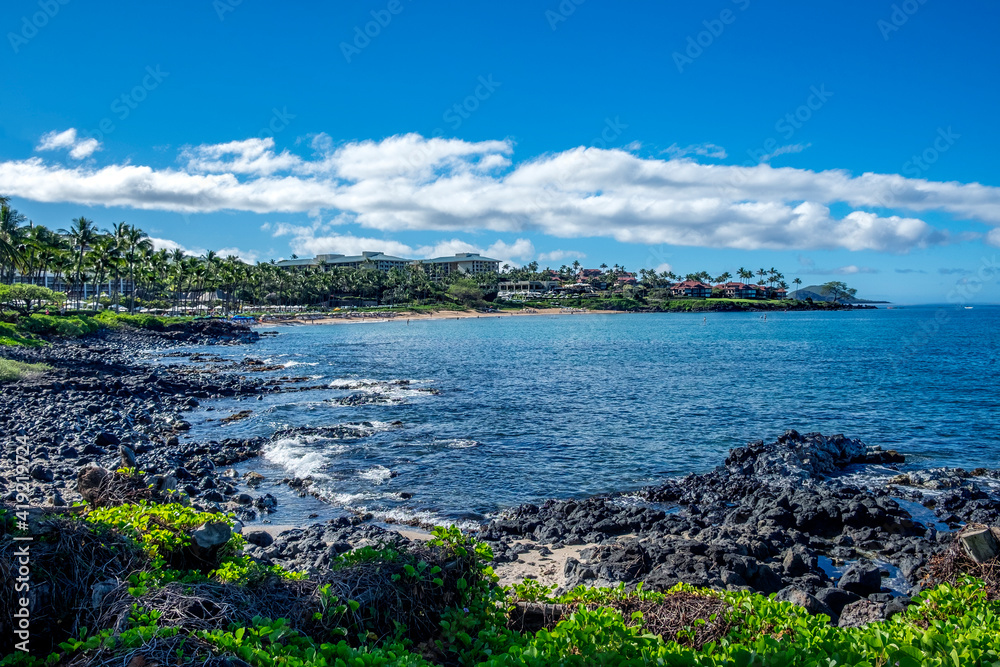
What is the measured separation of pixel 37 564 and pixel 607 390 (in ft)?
127

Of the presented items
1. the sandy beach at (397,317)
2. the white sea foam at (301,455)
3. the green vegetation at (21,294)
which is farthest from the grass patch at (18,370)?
the sandy beach at (397,317)

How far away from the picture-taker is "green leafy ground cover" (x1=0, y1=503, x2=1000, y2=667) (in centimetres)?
525

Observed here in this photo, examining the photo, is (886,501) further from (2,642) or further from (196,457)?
(196,457)

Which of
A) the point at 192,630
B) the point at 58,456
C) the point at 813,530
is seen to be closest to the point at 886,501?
the point at 813,530

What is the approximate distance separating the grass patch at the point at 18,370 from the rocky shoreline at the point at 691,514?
873 cm

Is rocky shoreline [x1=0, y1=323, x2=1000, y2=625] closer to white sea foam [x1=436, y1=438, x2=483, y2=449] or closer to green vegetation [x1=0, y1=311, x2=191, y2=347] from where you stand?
white sea foam [x1=436, y1=438, x2=483, y2=449]

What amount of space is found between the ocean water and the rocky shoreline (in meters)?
1.75

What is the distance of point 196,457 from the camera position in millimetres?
22891

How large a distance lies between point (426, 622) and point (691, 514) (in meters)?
12.4

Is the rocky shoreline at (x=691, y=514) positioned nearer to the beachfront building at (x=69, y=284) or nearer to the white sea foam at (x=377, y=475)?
the white sea foam at (x=377, y=475)

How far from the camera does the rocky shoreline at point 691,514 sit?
40.1ft

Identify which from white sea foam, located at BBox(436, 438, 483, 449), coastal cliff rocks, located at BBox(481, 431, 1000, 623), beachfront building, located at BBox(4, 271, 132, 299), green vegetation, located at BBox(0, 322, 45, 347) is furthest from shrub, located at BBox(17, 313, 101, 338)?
coastal cliff rocks, located at BBox(481, 431, 1000, 623)

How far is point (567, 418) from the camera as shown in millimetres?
32812

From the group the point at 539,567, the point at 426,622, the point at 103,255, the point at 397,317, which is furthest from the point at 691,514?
the point at 397,317
